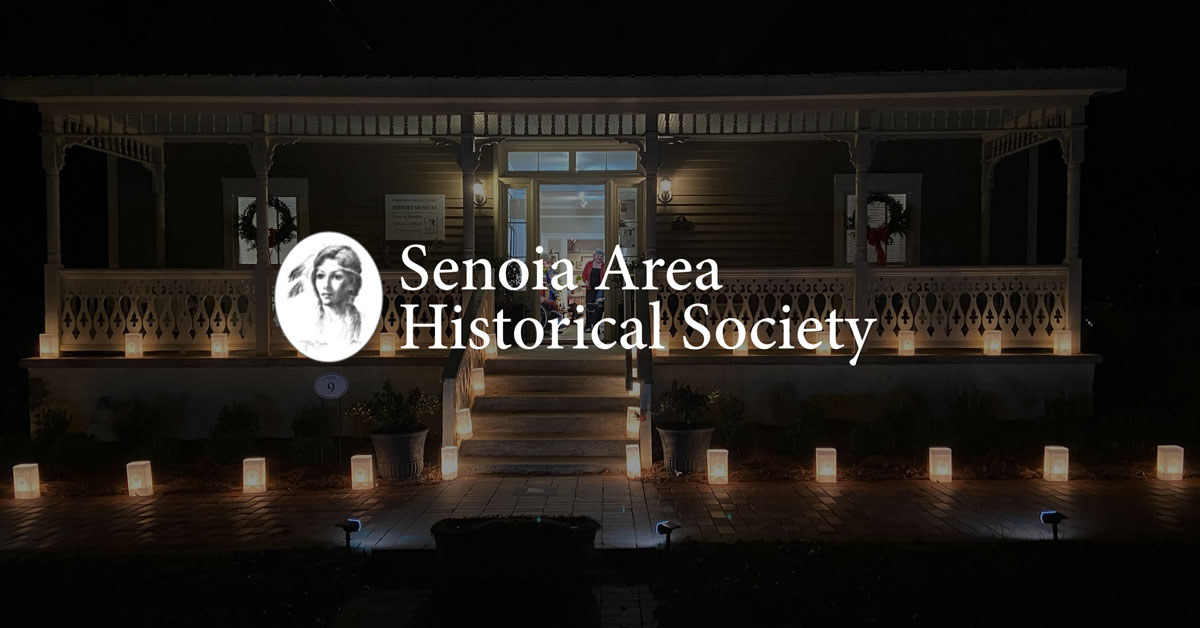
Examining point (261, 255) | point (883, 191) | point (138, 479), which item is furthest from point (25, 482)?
point (883, 191)

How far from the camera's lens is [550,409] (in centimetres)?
970

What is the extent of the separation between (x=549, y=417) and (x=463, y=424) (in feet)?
3.02

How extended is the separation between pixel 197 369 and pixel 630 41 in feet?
26.7

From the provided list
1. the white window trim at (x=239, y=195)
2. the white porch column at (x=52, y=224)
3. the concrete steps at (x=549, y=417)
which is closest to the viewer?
the concrete steps at (x=549, y=417)

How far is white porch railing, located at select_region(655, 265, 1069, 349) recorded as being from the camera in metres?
10.5

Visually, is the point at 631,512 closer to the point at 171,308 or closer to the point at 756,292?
the point at 756,292

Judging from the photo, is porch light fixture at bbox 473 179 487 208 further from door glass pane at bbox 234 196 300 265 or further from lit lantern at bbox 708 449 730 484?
lit lantern at bbox 708 449 730 484

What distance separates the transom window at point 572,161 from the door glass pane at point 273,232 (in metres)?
3.43

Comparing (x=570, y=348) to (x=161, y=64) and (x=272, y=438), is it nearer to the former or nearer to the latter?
(x=272, y=438)

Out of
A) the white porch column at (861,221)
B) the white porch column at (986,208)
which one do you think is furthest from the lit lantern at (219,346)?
the white porch column at (986,208)

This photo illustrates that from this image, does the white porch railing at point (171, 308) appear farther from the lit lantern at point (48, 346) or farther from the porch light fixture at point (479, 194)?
the porch light fixture at point (479, 194)

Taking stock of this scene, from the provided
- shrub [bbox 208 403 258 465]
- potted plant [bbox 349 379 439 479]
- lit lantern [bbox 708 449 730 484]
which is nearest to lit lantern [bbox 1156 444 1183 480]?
lit lantern [bbox 708 449 730 484]

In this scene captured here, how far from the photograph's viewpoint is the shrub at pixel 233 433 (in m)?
9.06

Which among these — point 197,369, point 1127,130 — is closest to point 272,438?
point 197,369
